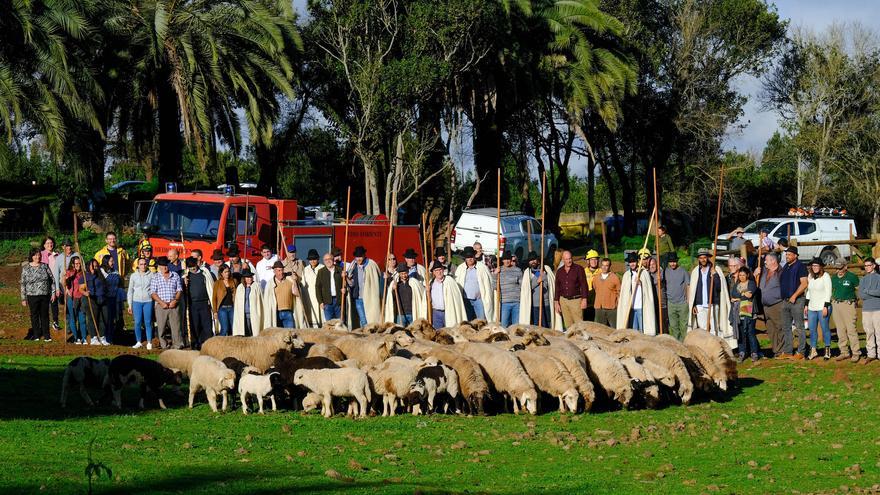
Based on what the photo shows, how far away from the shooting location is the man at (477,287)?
23672 mm

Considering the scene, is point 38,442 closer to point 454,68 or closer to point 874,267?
point 874,267

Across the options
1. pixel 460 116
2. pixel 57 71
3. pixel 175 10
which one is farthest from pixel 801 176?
pixel 57 71

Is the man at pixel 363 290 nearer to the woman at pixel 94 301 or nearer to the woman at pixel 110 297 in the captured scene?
the woman at pixel 110 297

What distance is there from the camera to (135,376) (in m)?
16.9

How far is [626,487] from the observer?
39.2ft

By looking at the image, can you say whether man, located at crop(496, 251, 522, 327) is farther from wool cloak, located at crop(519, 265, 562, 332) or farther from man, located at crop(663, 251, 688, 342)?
man, located at crop(663, 251, 688, 342)

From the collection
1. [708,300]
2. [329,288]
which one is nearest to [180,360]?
[329,288]

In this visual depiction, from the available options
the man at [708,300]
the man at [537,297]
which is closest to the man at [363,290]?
the man at [537,297]

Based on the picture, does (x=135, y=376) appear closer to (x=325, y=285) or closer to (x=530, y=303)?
(x=325, y=285)

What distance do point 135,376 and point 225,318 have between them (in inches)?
233

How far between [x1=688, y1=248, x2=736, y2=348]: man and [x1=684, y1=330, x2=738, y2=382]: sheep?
9.72 feet

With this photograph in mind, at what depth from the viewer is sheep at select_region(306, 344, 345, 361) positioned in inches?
715

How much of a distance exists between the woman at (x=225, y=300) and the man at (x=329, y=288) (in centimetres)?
175

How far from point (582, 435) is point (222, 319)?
10.0 m
